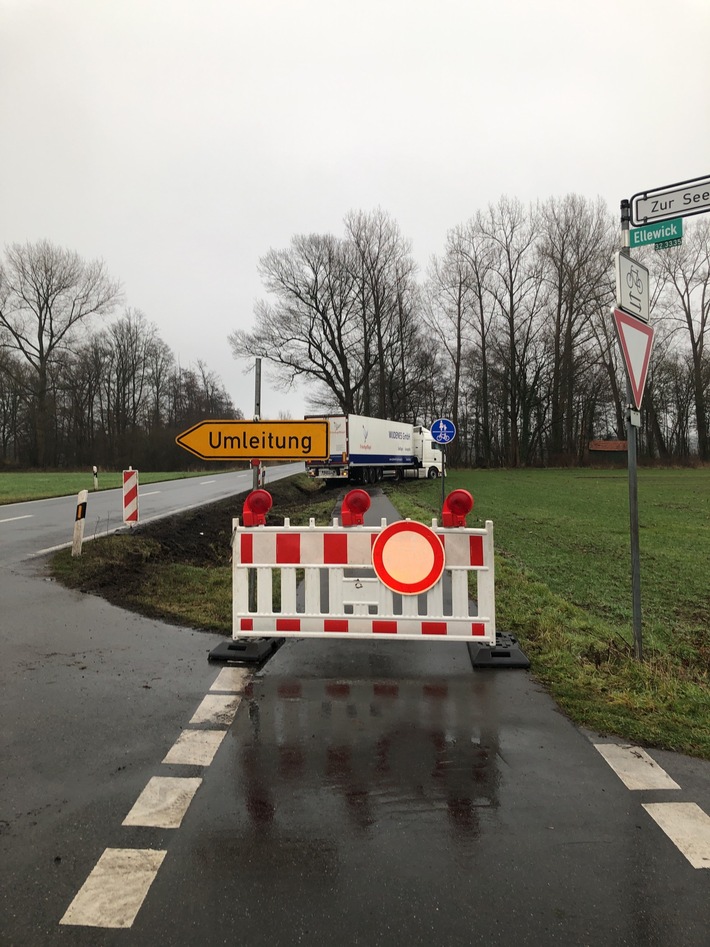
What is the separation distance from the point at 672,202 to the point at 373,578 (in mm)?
3963

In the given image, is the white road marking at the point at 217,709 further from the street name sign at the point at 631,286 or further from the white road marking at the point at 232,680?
the street name sign at the point at 631,286

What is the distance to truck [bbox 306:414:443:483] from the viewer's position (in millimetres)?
29297

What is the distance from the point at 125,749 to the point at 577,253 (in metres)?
55.7

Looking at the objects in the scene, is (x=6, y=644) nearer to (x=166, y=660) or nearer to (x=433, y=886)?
(x=166, y=660)

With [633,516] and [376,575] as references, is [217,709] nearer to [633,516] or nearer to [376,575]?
[376,575]

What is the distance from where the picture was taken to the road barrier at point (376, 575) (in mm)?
5004

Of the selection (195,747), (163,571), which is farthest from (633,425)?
(163,571)

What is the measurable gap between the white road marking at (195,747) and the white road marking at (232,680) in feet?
2.30

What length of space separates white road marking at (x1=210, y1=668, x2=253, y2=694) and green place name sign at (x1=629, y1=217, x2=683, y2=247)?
473 centimetres

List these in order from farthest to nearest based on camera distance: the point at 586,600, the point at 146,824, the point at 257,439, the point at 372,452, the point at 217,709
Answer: the point at 372,452
the point at 586,600
the point at 257,439
the point at 217,709
the point at 146,824

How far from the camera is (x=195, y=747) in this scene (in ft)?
11.5

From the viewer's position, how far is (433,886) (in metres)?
2.32

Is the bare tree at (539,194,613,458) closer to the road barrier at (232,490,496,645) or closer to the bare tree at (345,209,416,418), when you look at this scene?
the bare tree at (345,209,416,418)

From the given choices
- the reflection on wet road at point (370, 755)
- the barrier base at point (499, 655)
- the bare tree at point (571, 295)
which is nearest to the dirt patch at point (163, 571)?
the reflection on wet road at point (370, 755)
